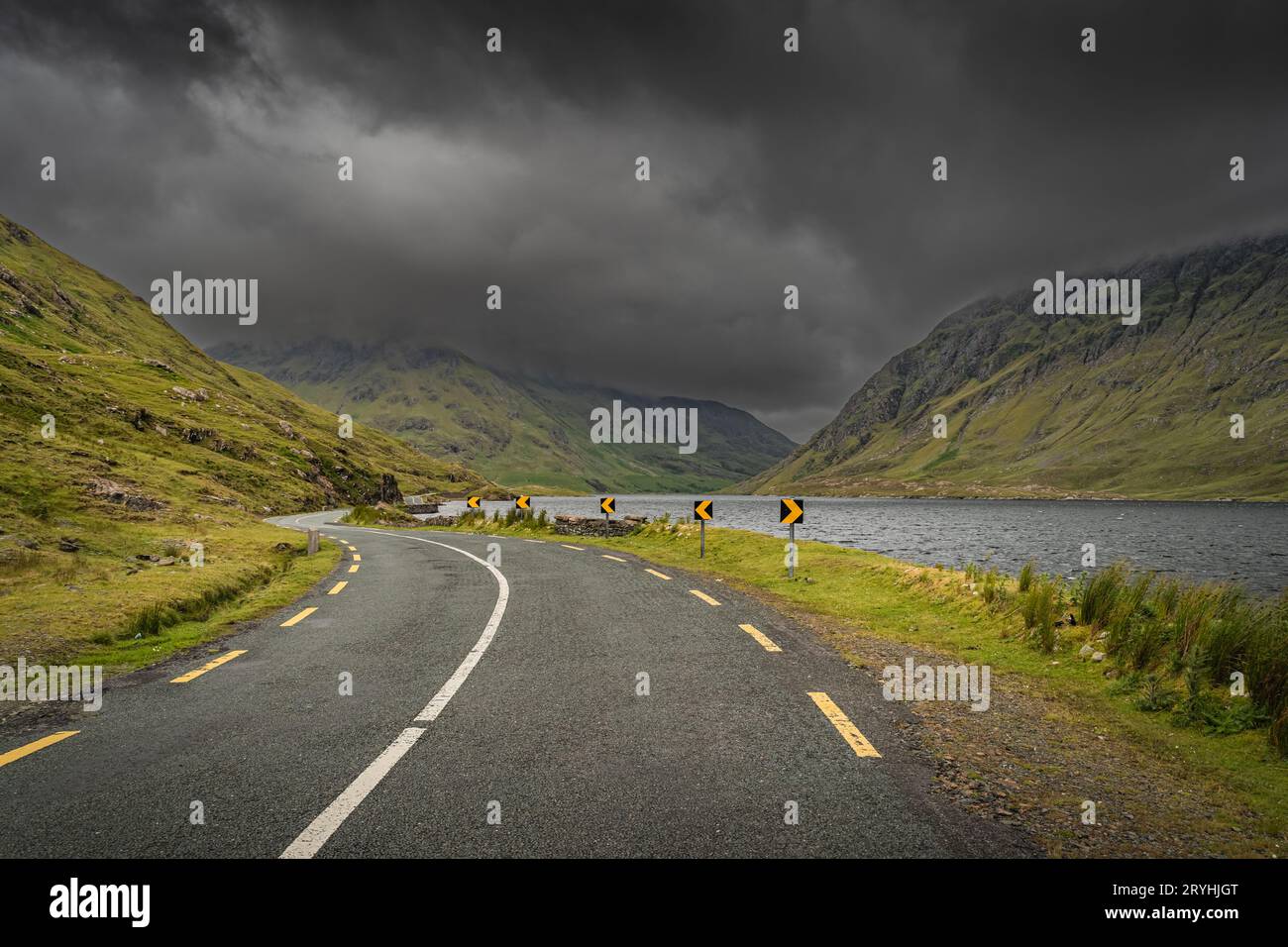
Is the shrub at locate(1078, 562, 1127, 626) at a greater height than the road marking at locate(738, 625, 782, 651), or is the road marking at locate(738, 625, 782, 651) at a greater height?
the shrub at locate(1078, 562, 1127, 626)

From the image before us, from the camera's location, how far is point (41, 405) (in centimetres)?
4400

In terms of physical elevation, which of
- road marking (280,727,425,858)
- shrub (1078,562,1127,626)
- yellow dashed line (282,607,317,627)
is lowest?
yellow dashed line (282,607,317,627)

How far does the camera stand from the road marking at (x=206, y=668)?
26.5 ft

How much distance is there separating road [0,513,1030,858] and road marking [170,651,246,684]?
0.09 m

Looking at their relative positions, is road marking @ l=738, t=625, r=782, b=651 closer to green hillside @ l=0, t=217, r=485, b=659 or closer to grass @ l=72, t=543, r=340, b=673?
grass @ l=72, t=543, r=340, b=673

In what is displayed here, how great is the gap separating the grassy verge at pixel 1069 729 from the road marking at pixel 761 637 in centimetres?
112

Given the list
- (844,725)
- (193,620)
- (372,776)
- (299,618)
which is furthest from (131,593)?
(844,725)

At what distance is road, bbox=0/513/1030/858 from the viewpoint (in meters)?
4.04

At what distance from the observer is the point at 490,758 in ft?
17.5

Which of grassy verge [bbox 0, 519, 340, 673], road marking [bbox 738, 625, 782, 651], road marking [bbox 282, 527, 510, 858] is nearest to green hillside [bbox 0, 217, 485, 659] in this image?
grassy verge [bbox 0, 519, 340, 673]

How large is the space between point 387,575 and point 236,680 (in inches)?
421

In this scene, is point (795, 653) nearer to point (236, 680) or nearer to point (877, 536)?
point (236, 680)

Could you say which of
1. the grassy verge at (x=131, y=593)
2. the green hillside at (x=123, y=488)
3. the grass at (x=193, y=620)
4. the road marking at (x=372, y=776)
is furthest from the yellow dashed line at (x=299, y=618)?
the road marking at (x=372, y=776)

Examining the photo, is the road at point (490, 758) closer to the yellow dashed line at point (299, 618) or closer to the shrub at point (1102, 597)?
the yellow dashed line at point (299, 618)
